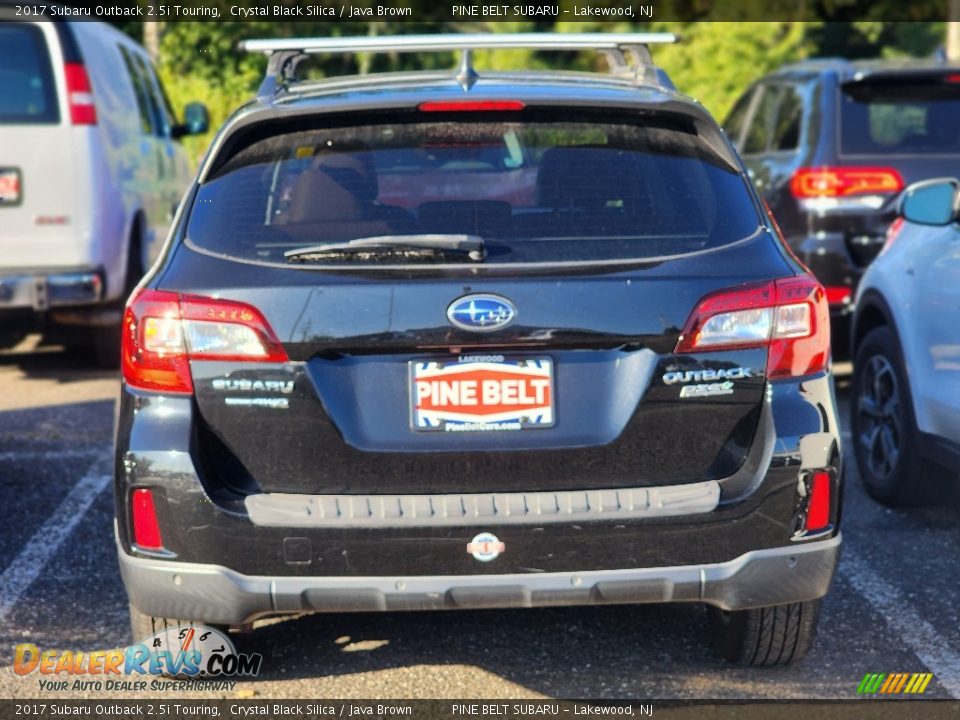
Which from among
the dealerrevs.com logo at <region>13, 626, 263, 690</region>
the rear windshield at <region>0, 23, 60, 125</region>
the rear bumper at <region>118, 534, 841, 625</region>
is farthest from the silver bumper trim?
the rear windshield at <region>0, 23, 60, 125</region>

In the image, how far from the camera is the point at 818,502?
402 centimetres

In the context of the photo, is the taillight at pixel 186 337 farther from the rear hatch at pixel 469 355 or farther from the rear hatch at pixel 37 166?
the rear hatch at pixel 37 166

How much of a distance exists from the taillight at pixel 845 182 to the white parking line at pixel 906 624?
3407 millimetres

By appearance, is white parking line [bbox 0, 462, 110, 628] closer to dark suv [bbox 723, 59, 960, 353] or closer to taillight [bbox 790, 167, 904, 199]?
Result: dark suv [bbox 723, 59, 960, 353]

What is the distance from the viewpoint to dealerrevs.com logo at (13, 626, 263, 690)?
4.39 metres

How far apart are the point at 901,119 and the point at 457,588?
19.5 feet

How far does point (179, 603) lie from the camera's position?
398cm

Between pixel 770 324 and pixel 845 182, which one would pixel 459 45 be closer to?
pixel 770 324

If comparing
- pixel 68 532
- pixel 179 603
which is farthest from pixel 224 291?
pixel 68 532

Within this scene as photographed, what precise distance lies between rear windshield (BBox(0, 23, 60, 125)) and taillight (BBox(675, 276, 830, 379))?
6175mm

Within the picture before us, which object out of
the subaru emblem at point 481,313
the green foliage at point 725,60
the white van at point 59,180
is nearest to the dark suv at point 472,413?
the subaru emblem at point 481,313

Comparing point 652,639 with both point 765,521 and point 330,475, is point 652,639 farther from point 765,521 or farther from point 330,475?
point 330,475

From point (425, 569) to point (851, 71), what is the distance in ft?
20.5

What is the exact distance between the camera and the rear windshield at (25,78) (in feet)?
30.0
